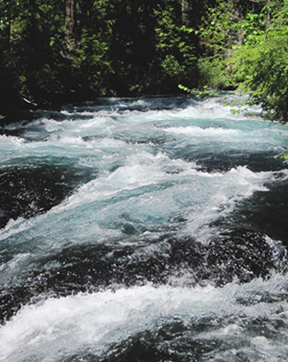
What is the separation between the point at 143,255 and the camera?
2826mm

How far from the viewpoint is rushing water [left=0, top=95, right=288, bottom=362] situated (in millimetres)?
1964

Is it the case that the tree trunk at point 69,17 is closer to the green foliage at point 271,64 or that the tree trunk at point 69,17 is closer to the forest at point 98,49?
the forest at point 98,49

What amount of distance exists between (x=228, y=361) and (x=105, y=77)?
14273 millimetres

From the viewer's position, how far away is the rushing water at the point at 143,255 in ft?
6.44

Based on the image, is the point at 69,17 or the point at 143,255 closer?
the point at 143,255

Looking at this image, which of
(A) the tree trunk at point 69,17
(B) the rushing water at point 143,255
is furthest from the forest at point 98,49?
(B) the rushing water at point 143,255

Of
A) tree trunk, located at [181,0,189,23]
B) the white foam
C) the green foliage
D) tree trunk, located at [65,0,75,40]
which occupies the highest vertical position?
tree trunk, located at [181,0,189,23]

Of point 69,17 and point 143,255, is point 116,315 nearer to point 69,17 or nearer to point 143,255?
point 143,255

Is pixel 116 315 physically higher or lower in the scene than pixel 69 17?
lower

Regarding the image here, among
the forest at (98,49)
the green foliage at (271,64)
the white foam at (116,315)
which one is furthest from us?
the forest at (98,49)

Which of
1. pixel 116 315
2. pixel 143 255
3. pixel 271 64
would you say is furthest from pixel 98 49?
pixel 116 315

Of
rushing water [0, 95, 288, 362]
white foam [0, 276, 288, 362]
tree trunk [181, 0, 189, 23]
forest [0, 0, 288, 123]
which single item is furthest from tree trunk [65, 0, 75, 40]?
white foam [0, 276, 288, 362]

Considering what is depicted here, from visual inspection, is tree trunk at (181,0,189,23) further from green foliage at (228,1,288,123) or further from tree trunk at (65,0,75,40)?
green foliage at (228,1,288,123)

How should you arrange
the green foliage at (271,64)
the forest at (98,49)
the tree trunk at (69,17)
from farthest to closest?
the tree trunk at (69,17), the forest at (98,49), the green foliage at (271,64)
